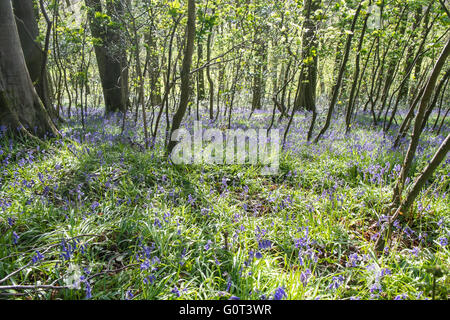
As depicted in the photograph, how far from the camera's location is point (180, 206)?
9.96 feet

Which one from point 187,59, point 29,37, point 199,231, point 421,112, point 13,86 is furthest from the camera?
point 29,37

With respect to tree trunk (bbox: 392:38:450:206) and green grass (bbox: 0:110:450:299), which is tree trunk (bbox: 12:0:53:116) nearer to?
green grass (bbox: 0:110:450:299)

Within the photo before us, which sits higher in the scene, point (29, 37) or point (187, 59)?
point (29, 37)

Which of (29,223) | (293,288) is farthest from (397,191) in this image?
(29,223)

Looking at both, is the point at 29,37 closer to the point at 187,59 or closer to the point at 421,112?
the point at 187,59

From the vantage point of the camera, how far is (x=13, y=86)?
424 centimetres

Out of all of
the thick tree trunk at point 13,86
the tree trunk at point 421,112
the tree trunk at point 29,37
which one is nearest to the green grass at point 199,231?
the tree trunk at point 421,112

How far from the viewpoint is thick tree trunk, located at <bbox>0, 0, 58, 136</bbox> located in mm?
4102

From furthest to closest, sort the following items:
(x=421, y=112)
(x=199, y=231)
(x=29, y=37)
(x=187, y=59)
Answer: (x=29, y=37) → (x=187, y=59) → (x=199, y=231) → (x=421, y=112)

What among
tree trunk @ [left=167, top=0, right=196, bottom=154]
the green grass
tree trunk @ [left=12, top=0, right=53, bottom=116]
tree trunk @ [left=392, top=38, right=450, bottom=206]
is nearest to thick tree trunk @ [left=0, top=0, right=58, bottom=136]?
the green grass

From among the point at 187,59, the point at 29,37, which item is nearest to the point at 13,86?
the point at 29,37

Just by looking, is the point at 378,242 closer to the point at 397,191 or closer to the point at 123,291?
the point at 397,191

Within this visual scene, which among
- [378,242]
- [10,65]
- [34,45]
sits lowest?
[378,242]
